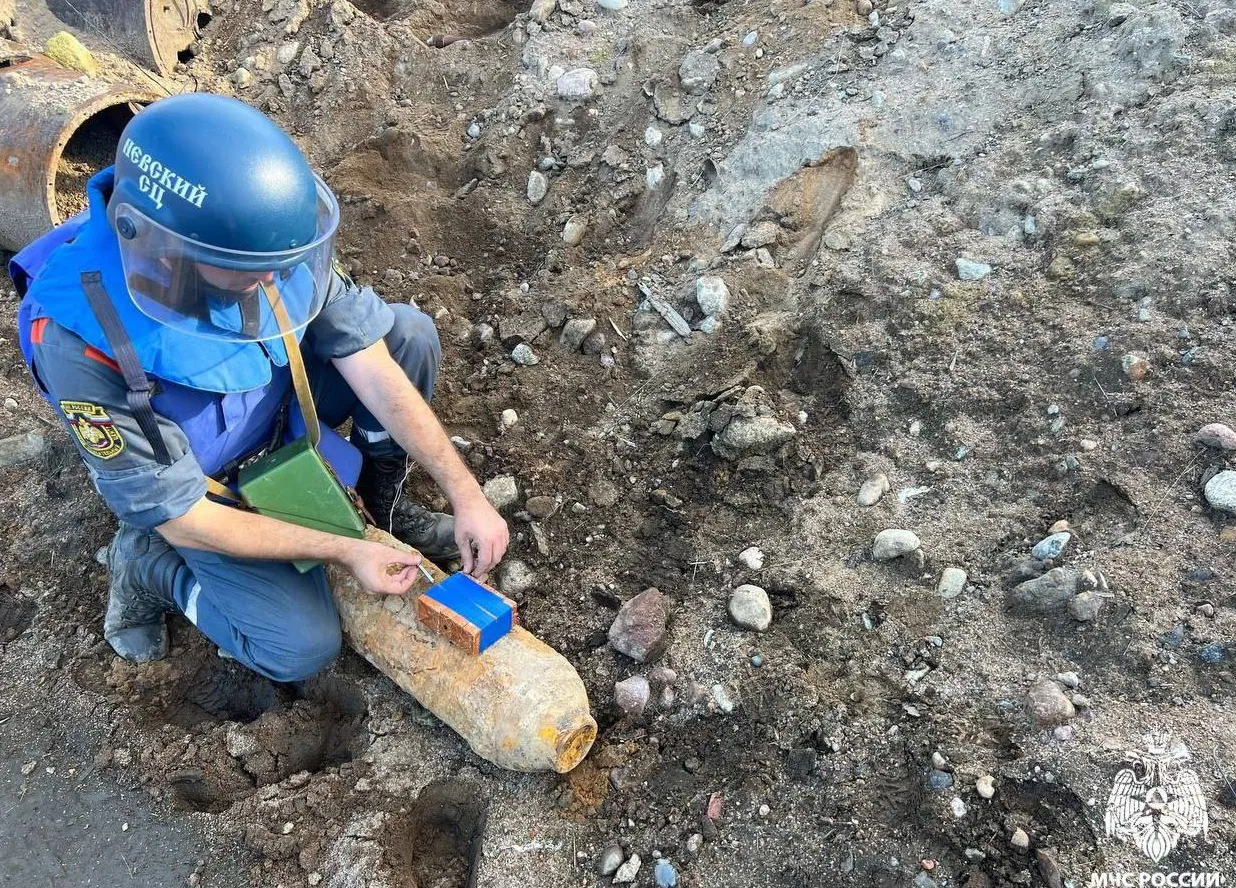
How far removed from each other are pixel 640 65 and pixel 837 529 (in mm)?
2713

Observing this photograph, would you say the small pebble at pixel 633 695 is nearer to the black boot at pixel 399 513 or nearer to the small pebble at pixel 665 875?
the small pebble at pixel 665 875

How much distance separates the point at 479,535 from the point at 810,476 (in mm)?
1034

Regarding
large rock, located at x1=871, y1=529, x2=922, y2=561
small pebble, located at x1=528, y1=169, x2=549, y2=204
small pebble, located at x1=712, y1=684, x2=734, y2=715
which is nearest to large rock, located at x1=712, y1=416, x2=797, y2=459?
large rock, located at x1=871, y1=529, x2=922, y2=561

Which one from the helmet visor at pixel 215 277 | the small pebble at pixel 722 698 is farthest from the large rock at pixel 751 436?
the helmet visor at pixel 215 277

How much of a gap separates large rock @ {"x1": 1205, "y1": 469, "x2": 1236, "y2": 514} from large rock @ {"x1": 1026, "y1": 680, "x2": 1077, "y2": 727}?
643 millimetres

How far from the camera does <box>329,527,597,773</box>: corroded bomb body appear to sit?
2041 millimetres

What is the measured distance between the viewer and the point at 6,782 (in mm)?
2311

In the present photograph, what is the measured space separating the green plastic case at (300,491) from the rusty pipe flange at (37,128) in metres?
2.22

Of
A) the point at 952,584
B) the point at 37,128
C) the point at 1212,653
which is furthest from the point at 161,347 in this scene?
the point at 1212,653

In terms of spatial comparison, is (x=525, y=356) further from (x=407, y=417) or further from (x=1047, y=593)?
(x=1047, y=593)

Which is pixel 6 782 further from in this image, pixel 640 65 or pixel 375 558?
pixel 640 65

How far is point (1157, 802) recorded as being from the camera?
5.73 ft

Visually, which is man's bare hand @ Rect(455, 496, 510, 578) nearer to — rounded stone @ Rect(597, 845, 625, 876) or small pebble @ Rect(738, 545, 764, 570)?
small pebble @ Rect(738, 545, 764, 570)

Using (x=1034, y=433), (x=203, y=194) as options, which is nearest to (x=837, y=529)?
(x=1034, y=433)
